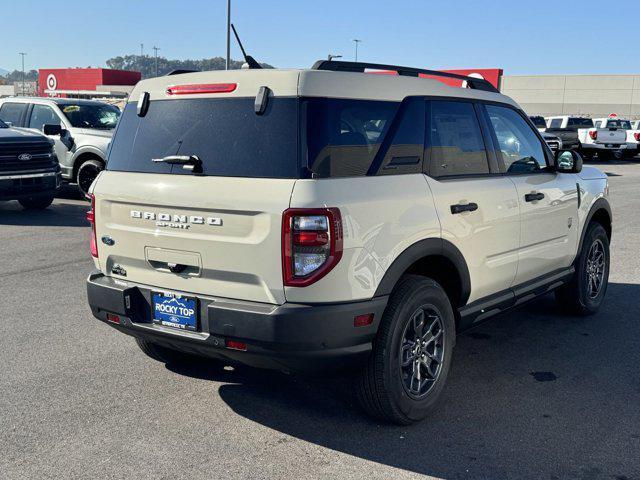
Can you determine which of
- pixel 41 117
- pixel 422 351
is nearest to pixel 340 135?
pixel 422 351

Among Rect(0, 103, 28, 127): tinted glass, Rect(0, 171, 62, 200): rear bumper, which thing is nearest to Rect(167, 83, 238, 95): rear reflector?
Rect(0, 171, 62, 200): rear bumper

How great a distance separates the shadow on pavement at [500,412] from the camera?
11.4 ft

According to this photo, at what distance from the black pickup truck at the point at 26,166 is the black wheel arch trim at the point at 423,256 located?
29.5 feet

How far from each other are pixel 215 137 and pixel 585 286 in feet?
12.4

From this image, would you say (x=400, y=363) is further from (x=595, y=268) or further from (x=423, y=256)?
(x=595, y=268)

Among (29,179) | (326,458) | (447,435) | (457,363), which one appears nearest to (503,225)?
(457,363)

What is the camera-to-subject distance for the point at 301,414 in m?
3.98

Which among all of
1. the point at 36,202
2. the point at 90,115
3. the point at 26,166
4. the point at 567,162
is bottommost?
the point at 36,202

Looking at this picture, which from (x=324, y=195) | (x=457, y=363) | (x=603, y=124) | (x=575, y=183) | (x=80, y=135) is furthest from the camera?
(x=603, y=124)

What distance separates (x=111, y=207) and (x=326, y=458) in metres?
1.84

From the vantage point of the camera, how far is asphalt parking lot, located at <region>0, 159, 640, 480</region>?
3400 millimetres

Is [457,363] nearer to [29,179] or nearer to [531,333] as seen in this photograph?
[531,333]

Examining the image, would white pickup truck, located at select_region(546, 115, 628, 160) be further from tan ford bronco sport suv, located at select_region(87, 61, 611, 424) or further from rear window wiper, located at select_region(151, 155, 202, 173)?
rear window wiper, located at select_region(151, 155, 202, 173)

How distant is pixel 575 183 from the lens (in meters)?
5.53
